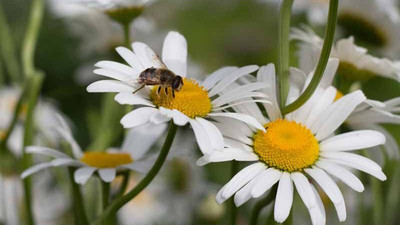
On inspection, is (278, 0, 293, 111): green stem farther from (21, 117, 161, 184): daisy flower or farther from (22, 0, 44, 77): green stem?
(22, 0, 44, 77): green stem

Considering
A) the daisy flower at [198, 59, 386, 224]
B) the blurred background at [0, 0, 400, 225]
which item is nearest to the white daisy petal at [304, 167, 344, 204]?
the daisy flower at [198, 59, 386, 224]

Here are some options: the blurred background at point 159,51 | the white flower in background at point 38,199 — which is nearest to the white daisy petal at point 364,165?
the blurred background at point 159,51

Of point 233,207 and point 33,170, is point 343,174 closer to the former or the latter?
point 233,207

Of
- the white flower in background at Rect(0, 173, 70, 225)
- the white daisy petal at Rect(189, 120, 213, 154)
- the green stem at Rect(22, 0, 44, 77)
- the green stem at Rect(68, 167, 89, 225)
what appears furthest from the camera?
the white flower in background at Rect(0, 173, 70, 225)

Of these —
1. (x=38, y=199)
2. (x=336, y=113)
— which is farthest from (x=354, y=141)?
(x=38, y=199)

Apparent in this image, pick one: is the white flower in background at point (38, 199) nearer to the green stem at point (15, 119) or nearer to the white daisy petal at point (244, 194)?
the green stem at point (15, 119)

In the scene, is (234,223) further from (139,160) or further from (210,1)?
(210,1)

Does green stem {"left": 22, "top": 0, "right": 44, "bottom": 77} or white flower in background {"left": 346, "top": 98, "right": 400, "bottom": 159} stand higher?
green stem {"left": 22, "top": 0, "right": 44, "bottom": 77}
